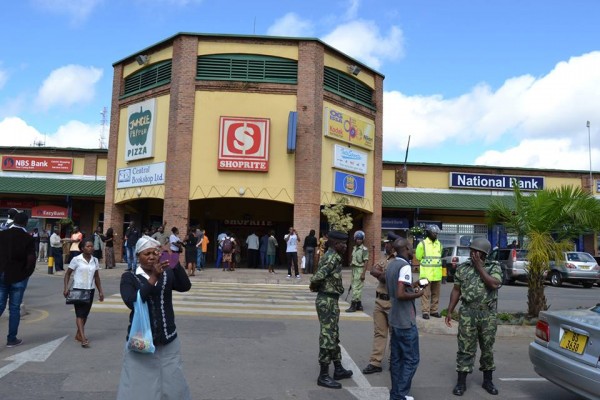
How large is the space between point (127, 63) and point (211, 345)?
66.1 ft

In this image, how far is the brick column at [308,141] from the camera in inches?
811

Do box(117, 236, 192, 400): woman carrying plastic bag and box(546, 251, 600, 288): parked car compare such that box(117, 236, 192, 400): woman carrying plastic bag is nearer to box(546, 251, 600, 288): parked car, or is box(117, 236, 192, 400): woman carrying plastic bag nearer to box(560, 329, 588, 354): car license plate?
box(560, 329, 588, 354): car license plate

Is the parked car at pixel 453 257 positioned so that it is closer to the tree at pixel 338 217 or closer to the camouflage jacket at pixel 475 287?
the tree at pixel 338 217

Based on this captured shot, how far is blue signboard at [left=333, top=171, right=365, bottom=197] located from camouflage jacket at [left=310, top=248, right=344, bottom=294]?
53.0ft

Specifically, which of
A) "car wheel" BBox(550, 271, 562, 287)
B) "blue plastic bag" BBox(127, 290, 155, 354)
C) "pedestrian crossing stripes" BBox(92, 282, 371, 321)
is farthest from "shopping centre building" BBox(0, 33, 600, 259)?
"blue plastic bag" BBox(127, 290, 155, 354)

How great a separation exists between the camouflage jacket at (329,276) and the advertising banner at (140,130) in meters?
17.5

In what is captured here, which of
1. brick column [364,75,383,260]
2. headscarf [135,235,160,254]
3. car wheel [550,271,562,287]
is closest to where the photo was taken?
headscarf [135,235,160,254]

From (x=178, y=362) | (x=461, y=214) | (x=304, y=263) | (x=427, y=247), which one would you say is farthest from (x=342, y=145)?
(x=178, y=362)

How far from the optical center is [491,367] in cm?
562

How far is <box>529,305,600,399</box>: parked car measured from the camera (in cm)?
446

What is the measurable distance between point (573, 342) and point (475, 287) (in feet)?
3.60

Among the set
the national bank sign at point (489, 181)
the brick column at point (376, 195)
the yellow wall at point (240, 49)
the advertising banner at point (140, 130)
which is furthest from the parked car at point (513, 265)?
the advertising banner at point (140, 130)

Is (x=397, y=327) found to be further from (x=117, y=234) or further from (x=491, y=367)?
(x=117, y=234)

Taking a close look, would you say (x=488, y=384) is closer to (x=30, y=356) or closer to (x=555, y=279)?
(x=30, y=356)
